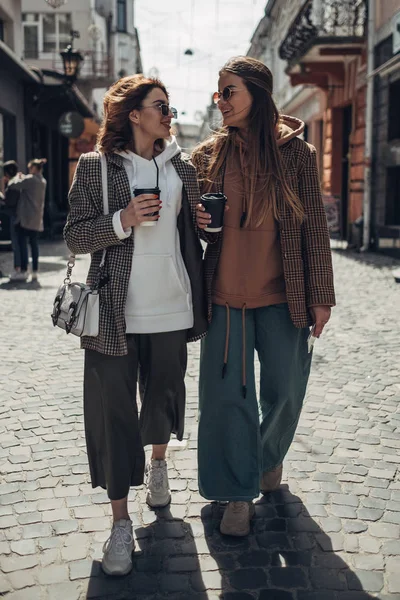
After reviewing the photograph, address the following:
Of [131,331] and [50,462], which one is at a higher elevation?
[131,331]

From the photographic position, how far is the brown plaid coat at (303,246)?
2.94 metres

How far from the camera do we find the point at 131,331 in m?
2.81

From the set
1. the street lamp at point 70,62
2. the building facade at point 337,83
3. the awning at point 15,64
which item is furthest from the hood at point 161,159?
the street lamp at point 70,62

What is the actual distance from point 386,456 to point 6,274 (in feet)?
29.8

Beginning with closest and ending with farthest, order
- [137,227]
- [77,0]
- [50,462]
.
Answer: [137,227], [50,462], [77,0]

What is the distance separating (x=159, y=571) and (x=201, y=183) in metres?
1.51

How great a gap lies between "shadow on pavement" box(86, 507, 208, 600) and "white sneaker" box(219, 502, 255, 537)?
146mm

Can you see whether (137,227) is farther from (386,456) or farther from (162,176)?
(386,456)

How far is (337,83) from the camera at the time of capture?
63.9ft

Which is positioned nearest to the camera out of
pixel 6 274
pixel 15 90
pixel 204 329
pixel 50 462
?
pixel 204 329

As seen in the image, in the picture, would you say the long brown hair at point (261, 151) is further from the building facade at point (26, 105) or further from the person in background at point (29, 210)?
the building facade at point (26, 105)

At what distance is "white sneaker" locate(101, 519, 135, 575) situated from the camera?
8.80 feet

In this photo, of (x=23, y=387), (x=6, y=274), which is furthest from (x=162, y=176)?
(x=6, y=274)

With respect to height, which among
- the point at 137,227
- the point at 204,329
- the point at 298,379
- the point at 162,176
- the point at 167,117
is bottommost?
the point at 298,379
